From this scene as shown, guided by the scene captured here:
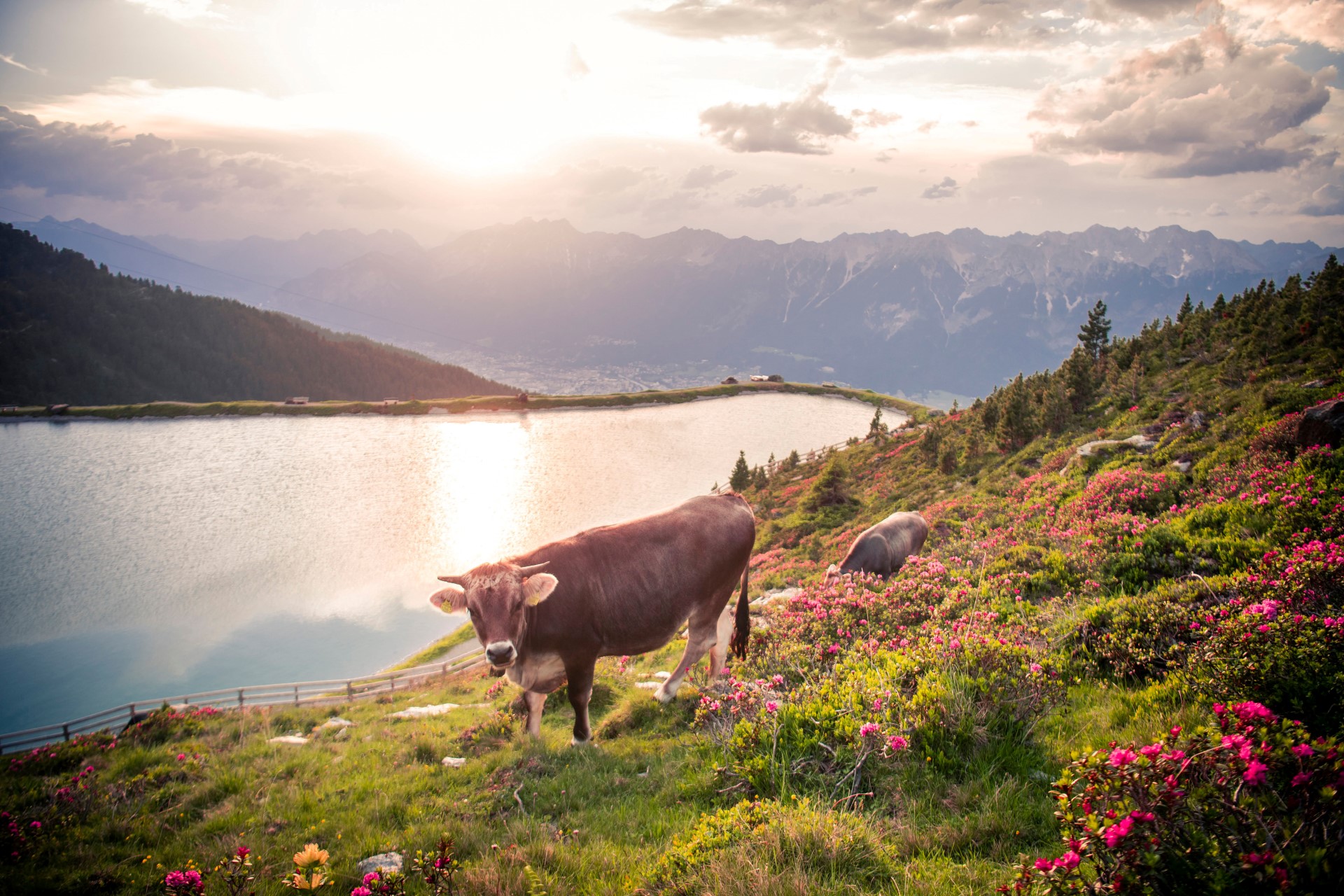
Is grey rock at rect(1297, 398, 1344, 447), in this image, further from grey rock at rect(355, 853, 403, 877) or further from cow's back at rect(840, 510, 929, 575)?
grey rock at rect(355, 853, 403, 877)

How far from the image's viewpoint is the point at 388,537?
36875mm

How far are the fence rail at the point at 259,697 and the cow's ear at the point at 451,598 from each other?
42.9 ft

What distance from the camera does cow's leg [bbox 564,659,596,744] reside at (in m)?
8.89

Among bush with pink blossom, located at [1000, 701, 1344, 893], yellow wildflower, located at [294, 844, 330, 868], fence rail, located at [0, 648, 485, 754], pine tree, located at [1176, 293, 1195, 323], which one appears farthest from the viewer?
pine tree, located at [1176, 293, 1195, 323]

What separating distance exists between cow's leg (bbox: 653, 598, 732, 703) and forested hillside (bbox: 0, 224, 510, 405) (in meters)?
156

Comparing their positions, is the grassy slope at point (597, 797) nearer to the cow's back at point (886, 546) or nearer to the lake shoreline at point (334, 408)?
the cow's back at point (886, 546)

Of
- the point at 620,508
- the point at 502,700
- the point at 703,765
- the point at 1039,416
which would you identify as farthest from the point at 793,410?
the point at 703,765

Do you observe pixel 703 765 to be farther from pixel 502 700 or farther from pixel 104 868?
pixel 502 700

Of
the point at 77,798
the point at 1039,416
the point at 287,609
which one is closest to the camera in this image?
the point at 77,798

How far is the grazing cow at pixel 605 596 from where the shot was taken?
7.69 meters

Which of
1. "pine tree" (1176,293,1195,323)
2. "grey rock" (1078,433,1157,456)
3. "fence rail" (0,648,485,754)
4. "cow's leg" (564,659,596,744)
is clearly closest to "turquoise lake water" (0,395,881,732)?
"fence rail" (0,648,485,754)

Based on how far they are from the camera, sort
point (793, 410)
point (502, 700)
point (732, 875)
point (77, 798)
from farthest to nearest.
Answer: point (793, 410) → point (502, 700) → point (77, 798) → point (732, 875)

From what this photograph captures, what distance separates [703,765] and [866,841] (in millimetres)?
2642

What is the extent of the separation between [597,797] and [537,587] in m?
2.71
